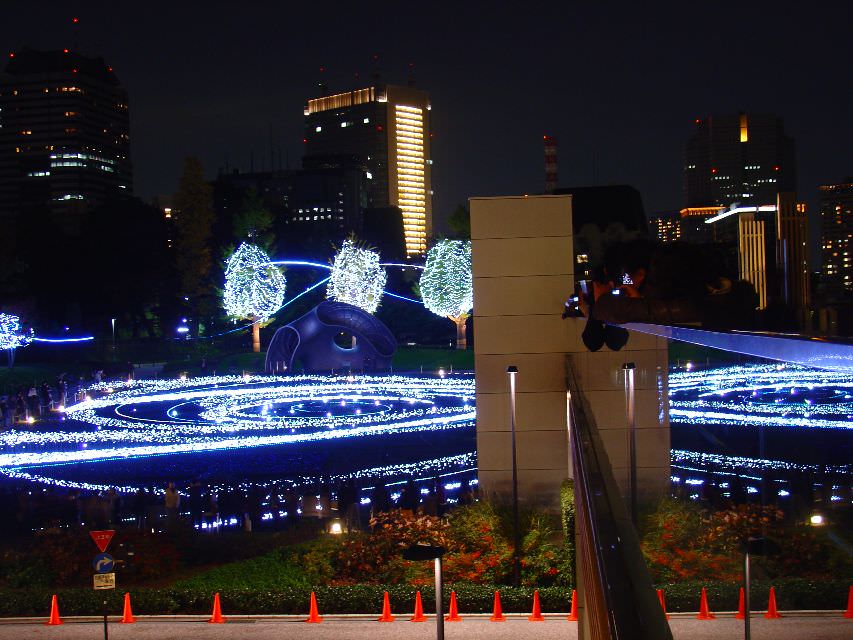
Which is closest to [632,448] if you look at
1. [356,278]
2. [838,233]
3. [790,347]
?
[838,233]

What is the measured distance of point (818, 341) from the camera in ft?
8.66

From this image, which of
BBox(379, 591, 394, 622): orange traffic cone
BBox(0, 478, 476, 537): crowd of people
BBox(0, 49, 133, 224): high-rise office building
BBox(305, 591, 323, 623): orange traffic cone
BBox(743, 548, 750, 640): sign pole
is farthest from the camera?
BBox(0, 49, 133, 224): high-rise office building

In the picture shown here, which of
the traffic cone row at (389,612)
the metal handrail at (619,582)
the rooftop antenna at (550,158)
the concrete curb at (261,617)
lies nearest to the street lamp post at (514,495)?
the traffic cone row at (389,612)

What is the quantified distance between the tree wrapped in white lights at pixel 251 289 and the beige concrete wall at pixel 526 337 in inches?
1947

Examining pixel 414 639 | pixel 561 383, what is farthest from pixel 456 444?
pixel 414 639

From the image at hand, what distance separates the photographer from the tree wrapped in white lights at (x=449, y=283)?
64.9m

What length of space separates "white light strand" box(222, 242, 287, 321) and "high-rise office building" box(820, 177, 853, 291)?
6066cm

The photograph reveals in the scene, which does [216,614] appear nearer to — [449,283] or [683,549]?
[683,549]

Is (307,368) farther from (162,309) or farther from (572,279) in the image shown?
(572,279)

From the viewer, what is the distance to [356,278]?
6831cm

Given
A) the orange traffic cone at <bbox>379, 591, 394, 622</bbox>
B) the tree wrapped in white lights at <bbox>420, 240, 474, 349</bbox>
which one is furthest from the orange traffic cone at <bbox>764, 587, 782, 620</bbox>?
the tree wrapped in white lights at <bbox>420, 240, 474, 349</bbox>

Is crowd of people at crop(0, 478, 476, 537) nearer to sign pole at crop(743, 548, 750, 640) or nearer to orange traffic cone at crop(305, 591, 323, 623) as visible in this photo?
orange traffic cone at crop(305, 591, 323, 623)

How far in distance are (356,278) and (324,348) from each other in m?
16.0

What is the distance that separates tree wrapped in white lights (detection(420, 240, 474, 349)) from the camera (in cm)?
6488
